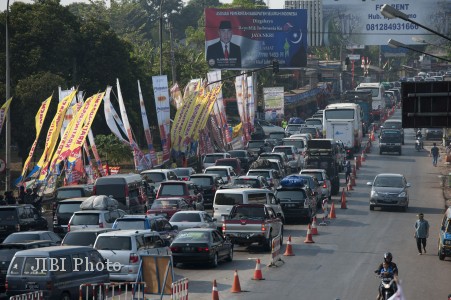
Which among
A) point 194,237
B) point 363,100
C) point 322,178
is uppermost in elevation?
point 194,237

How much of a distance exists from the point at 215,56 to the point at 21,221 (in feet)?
175

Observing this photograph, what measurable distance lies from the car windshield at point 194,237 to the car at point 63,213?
7377 mm

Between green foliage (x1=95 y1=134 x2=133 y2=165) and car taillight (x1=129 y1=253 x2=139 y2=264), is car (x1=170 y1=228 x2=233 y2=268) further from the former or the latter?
green foliage (x1=95 y1=134 x2=133 y2=165)

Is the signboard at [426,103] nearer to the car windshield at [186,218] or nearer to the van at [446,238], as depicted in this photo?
the van at [446,238]

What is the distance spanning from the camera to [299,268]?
31875mm

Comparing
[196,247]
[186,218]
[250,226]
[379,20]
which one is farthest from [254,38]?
[196,247]

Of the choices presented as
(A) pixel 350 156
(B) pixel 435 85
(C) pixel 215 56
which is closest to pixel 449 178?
(A) pixel 350 156

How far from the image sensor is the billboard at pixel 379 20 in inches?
4126

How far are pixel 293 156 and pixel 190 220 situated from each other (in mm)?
28460

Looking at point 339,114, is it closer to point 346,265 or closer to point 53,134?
point 53,134

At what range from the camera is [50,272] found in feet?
77.8

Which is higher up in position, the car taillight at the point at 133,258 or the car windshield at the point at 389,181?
the car taillight at the point at 133,258

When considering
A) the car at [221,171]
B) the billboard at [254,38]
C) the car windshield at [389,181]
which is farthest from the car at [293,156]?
the billboard at [254,38]

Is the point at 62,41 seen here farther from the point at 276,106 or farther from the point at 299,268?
the point at 299,268
